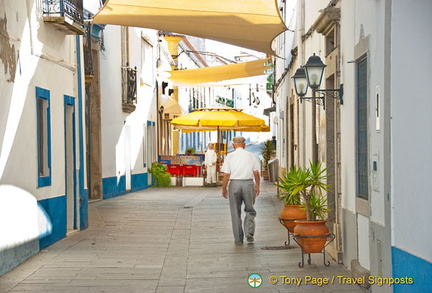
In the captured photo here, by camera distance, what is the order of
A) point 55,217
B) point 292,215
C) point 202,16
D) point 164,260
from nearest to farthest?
point 164,260 → point 202,16 → point 292,215 → point 55,217

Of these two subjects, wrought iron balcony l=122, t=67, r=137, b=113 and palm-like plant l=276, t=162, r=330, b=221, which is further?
wrought iron balcony l=122, t=67, r=137, b=113

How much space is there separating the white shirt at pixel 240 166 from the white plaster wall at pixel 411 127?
561 cm

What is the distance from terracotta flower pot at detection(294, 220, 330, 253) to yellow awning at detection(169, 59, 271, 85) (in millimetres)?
11633

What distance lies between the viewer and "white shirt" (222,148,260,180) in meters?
12.2

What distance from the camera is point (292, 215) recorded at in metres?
11.0

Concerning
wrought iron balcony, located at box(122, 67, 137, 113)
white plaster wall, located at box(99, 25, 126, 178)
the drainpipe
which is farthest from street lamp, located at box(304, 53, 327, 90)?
wrought iron balcony, located at box(122, 67, 137, 113)

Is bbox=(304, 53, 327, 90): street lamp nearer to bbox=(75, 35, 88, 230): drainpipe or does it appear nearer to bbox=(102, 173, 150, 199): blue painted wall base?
bbox=(75, 35, 88, 230): drainpipe

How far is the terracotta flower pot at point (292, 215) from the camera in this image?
10977 mm

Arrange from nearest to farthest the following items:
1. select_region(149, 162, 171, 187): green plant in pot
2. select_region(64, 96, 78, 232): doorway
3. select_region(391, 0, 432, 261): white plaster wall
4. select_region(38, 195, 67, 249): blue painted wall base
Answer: select_region(391, 0, 432, 261): white plaster wall → select_region(38, 195, 67, 249): blue painted wall base → select_region(64, 96, 78, 232): doorway → select_region(149, 162, 171, 187): green plant in pot

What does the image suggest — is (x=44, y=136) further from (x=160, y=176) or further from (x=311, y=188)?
(x=160, y=176)

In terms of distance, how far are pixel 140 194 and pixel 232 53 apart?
44886 mm

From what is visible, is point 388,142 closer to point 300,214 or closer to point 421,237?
point 421,237

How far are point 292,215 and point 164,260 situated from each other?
73.8 inches

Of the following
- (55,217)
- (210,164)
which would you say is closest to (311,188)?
(55,217)
